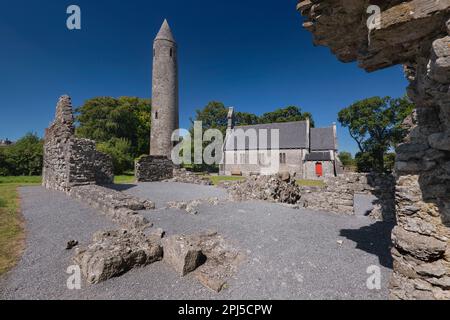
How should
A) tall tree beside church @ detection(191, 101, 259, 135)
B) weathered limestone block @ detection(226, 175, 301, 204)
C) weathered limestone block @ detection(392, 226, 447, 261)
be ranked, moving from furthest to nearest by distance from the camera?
tall tree beside church @ detection(191, 101, 259, 135)
weathered limestone block @ detection(226, 175, 301, 204)
weathered limestone block @ detection(392, 226, 447, 261)

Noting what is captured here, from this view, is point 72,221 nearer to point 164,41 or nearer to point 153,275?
point 153,275

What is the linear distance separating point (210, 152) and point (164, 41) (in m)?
24.0

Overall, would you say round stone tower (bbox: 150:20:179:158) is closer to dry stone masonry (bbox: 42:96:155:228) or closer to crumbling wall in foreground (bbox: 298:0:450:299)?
dry stone masonry (bbox: 42:96:155:228)

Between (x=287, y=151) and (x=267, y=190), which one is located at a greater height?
(x=287, y=151)

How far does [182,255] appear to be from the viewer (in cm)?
388

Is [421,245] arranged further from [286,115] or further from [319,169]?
[286,115]

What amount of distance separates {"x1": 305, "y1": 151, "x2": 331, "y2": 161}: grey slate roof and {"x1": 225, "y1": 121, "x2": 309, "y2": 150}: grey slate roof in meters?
1.60

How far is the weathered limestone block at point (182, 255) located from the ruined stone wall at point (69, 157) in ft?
32.2

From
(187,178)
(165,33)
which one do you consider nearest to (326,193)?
(187,178)

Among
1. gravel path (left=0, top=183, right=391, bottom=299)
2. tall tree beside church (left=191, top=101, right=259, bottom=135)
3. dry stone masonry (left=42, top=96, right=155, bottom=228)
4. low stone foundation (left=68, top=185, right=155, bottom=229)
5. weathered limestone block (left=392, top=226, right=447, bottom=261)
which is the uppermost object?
tall tree beside church (left=191, top=101, right=259, bottom=135)

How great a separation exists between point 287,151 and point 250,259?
106ft

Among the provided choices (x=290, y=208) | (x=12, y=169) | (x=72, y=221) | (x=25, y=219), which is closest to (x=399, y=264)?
(x=290, y=208)

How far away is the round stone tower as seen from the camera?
24.3 m

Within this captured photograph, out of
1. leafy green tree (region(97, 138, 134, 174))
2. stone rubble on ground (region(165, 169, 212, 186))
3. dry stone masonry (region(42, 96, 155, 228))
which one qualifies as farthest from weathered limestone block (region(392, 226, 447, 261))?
leafy green tree (region(97, 138, 134, 174))
